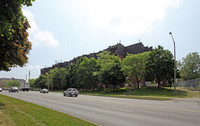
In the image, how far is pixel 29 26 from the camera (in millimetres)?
13641

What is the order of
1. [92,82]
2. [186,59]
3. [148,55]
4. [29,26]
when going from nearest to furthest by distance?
[29,26] < [148,55] < [92,82] < [186,59]

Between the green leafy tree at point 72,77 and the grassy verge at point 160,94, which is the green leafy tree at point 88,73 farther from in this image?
the grassy verge at point 160,94

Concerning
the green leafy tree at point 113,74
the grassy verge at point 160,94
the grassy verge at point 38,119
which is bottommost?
the grassy verge at point 160,94

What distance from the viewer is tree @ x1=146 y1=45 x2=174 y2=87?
3391 cm

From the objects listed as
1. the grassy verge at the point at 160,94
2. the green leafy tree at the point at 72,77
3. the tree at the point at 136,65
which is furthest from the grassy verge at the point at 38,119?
the green leafy tree at the point at 72,77

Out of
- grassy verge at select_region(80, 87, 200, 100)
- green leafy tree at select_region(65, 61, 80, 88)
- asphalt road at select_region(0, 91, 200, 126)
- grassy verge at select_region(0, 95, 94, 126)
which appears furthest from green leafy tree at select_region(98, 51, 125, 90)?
grassy verge at select_region(0, 95, 94, 126)

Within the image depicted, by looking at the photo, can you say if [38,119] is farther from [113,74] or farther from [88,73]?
[88,73]

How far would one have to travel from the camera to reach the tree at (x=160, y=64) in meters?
33.9

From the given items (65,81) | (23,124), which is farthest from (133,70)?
(23,124)

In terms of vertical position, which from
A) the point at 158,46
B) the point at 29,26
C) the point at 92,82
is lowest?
the point at 92,82

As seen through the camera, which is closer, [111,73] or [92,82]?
[111,73]

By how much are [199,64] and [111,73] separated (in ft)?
149

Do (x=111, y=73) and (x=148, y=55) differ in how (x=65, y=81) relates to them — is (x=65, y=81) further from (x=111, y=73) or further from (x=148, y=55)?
(x=148, y=55)

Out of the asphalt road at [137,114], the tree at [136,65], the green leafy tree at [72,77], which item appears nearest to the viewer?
the asphalt road at [137,114]
